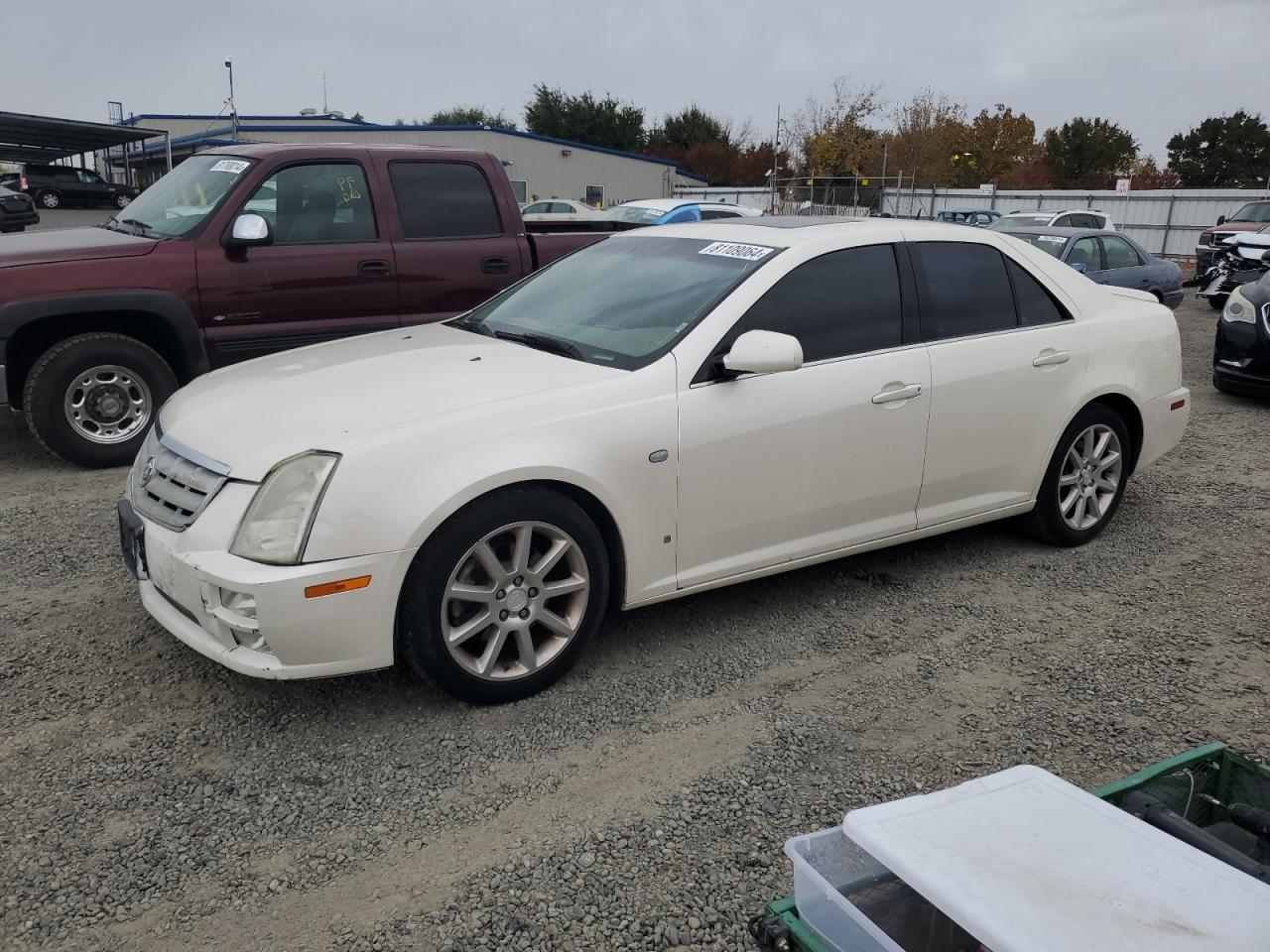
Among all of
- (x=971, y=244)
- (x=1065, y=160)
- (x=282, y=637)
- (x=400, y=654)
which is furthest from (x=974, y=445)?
(x=1065, y=160)

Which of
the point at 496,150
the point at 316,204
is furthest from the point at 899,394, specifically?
the point at 496,150

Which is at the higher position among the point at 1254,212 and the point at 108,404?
the point at 1254,212

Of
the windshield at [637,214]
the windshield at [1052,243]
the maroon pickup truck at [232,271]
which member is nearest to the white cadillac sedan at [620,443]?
the maroon pickup truck at [232,271]

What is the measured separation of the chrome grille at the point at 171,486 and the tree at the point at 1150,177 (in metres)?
59.2

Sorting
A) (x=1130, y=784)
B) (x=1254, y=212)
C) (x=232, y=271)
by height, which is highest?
(x=1254, y=212)

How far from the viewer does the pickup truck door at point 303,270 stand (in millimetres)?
6078

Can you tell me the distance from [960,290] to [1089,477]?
1254mm

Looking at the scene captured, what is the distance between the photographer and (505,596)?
329 cm

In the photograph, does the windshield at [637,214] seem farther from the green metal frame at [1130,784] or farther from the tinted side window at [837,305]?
the green metal frame at [1130,784]

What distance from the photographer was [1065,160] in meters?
55.3

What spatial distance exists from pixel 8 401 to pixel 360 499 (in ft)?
12.8

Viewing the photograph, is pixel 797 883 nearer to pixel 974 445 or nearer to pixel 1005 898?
pixel 1005 898

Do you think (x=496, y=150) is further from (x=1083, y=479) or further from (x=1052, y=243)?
(x=1083, y=479)

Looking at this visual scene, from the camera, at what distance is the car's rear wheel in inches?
188
